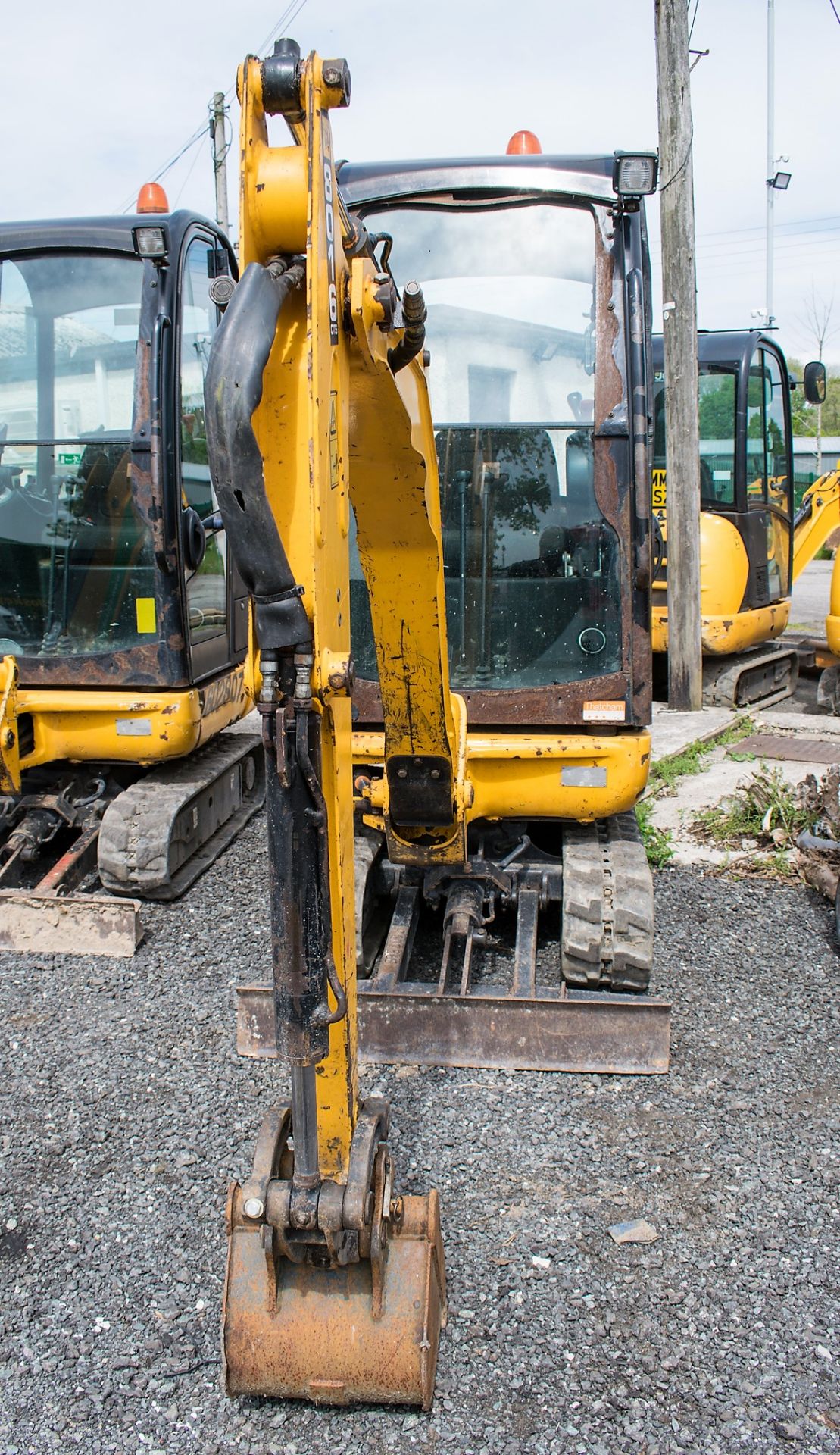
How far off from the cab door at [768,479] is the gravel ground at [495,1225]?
18.8 feet

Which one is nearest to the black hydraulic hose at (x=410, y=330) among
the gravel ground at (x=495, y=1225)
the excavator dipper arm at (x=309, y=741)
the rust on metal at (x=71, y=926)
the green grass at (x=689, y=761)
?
the excavator dipper arm at (x=309, y=741)

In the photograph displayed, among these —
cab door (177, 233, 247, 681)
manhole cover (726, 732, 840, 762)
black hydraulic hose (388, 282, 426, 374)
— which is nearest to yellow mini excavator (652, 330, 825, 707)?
manhole cover (726, 732, 840, 762)

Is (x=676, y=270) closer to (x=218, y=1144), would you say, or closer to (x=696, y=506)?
(x=696, y=506)

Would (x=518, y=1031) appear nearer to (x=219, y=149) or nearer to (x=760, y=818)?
(x=760, y=818)

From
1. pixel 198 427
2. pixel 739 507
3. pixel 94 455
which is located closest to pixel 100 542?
pixel 94 455

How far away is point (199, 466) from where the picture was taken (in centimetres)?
563

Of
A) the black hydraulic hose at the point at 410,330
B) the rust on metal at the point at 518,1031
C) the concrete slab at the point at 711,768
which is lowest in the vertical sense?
the rust on metal at the point at 518,1031

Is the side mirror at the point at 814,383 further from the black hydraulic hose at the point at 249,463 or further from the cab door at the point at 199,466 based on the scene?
the black hydraulic hose at the point at 249,463

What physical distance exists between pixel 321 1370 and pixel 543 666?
99.5 inches

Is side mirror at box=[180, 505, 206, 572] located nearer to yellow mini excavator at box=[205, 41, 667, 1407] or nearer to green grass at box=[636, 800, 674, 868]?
yellow mini excavator at box=[205, 41, 667, 1407]

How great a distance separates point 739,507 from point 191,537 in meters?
5.61

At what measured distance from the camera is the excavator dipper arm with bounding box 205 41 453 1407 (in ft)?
6.54

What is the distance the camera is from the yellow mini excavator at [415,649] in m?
2.07

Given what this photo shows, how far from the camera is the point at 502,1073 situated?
369 cm
